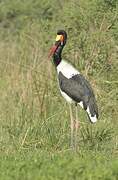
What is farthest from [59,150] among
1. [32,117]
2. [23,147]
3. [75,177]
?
[75,177]

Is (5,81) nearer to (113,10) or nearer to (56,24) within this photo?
(56,24)

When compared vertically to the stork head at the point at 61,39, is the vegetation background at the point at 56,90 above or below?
below

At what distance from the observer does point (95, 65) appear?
998cm

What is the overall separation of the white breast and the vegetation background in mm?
567

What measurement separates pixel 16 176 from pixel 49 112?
327 cm

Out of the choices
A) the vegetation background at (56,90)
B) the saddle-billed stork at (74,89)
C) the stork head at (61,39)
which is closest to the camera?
the vegetation background at (56,90)

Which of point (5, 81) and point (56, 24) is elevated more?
point (56, 24)

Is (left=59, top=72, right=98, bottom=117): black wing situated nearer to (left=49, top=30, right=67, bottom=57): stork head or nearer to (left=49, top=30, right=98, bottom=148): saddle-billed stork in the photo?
(left=49, top=30, right=98, bottom=148): saddle-billed stork

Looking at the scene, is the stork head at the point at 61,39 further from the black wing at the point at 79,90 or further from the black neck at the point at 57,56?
the black wing at the point at 79,90

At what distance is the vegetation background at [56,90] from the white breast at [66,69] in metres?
0.57

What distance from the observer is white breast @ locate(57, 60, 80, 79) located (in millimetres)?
8922

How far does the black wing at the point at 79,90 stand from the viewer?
8491 mm

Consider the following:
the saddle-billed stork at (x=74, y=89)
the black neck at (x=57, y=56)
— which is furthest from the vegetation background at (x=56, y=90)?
the black neck at (x=57, y=56)

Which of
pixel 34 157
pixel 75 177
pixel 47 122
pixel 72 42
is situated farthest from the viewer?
pixel 72 42
